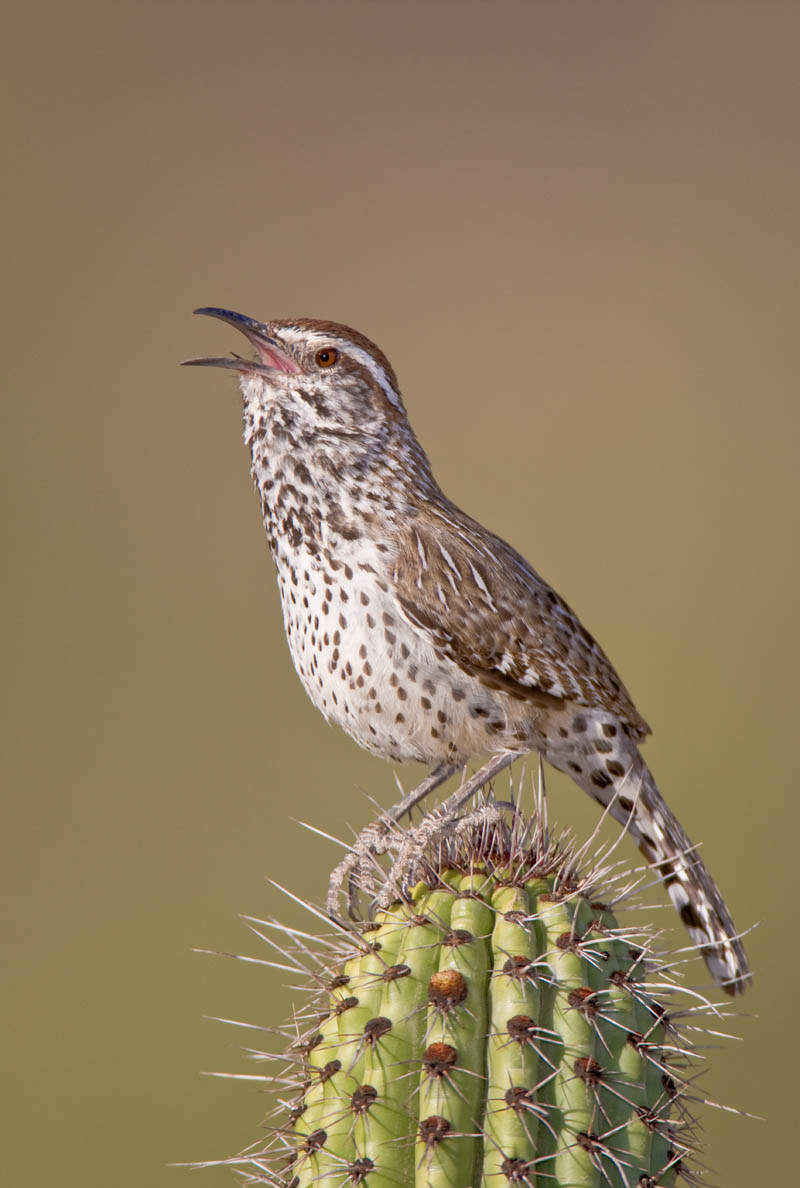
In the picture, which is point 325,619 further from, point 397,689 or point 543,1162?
point 543,1162

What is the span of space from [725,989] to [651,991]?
88cm

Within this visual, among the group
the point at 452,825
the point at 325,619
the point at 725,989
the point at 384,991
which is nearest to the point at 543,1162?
the point at 384,991

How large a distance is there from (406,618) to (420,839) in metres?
0.75

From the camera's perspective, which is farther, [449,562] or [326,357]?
[326,357]

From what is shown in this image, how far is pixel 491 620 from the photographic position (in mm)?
2711

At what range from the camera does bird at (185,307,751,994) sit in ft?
8.62

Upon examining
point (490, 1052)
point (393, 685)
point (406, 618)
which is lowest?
point (490, 1052)

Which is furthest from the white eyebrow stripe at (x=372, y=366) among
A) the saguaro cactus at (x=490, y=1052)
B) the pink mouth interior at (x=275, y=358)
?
the saguaro cactus at (x=490, y=1052)

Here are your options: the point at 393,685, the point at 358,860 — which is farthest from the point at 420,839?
the point at 393,685

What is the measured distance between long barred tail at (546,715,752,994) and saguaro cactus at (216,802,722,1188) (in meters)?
0.91

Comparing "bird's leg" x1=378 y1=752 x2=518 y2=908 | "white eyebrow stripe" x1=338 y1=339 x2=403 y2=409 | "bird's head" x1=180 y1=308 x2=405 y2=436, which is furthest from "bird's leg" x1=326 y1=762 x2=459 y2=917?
"white eyebrow stripe" x1=338 y1=339 x2=403 y2=409

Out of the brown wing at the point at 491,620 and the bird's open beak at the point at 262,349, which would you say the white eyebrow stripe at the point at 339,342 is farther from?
the brown wing at the point at 491,620

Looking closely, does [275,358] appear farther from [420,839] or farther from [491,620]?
[420,839]

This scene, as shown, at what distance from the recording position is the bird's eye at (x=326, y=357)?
9.26ft
